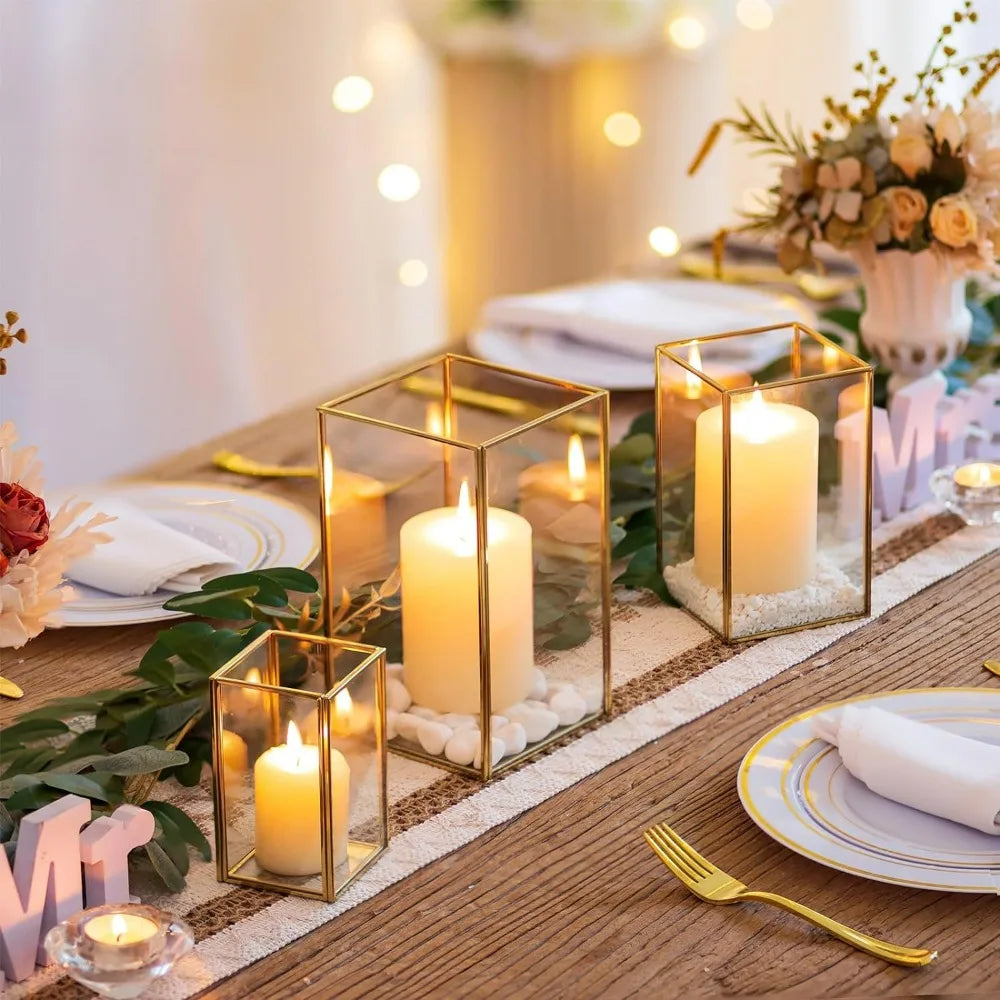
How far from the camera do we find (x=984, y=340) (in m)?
1.68

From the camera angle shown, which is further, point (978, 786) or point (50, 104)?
point (50, 104)

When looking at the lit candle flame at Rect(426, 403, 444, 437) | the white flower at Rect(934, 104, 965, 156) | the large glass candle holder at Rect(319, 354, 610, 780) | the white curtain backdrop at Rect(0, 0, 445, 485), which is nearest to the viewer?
the large glass candle holder at Rect(319, 354, 610, 780)

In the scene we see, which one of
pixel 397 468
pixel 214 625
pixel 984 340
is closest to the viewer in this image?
pixel 397 468

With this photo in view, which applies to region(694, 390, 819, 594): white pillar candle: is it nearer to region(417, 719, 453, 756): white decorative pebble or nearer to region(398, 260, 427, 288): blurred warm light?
region(417, 719, 453, 756): white decorative pebble

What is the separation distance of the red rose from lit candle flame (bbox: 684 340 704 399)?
53cm

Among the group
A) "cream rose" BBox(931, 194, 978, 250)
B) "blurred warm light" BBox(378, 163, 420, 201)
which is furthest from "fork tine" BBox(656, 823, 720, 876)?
"blurred warm light" BBox(378, 163, 420, 201)

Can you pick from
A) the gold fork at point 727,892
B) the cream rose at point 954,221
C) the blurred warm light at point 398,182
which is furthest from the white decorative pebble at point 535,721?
the blurred warm light at point 398,182

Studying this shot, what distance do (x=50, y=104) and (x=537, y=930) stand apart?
6.77ft

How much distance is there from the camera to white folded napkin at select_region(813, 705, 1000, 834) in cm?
88

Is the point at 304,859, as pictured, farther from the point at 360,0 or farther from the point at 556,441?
the point at 360,0

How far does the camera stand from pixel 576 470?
1.06m

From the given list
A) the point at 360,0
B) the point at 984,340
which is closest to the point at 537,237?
the point at 360,0

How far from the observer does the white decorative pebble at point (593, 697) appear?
1.06m

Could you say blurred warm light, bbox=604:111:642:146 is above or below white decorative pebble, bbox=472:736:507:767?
above
